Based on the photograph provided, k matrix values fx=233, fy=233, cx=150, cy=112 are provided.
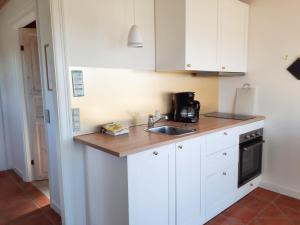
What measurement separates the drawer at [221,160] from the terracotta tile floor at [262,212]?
1.57ft

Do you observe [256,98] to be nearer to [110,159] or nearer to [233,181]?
[233,181]

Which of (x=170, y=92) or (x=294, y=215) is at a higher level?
(x=170, y=92)

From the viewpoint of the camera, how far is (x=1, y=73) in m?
3.42

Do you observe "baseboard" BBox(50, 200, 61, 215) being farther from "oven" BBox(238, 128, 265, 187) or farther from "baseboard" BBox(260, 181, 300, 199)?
"baseboard" BBox(260, 181, 300, 199)

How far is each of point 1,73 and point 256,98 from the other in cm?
357

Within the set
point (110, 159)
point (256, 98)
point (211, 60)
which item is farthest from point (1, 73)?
point (256, 98)

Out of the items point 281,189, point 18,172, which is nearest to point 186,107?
point 281,189

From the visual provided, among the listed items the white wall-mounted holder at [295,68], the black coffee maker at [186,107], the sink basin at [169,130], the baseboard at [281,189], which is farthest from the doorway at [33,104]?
the white wall-mounted holder at [295,68]

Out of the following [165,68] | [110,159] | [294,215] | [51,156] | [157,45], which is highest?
[157,45]

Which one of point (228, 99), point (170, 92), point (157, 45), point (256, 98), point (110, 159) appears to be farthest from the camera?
point (228, 99)

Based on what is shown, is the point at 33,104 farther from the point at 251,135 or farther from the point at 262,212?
the point at 262,212

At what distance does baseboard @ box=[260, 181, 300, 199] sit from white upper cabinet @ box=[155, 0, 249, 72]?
148cm

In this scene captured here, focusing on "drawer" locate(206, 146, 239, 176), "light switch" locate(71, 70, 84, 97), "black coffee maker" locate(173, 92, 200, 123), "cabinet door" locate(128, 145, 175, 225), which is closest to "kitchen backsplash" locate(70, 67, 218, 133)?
"light switch" locate(71, 70, 84, 97)

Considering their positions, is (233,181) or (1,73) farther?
(1,73)
